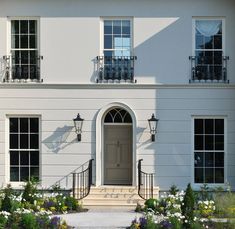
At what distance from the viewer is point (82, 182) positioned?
18.2 meters

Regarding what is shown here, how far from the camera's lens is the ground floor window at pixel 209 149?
60.8 ft

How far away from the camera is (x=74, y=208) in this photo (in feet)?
54.2

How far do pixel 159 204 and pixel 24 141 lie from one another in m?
5.43

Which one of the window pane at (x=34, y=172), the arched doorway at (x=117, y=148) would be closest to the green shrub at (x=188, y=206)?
the arched doorway at (x=117, y=148)

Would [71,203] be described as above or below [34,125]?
below

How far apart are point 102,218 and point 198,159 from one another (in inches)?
185

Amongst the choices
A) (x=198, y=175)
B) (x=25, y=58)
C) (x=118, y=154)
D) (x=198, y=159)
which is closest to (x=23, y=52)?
(x=25, y=58)

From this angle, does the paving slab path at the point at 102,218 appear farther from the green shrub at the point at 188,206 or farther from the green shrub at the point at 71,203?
the green shrub at the point at 188,206

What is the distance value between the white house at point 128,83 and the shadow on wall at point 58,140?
3 cm

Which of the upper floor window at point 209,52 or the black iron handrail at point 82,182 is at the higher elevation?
the upper floor window at point 209,52

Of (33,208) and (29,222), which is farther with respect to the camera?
(33,208)

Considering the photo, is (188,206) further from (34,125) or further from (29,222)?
(34,125)

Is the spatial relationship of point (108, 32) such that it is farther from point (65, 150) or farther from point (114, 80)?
point (65, 150)

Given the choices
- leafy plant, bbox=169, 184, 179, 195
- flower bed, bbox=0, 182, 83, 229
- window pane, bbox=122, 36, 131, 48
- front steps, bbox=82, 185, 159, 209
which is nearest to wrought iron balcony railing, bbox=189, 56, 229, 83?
window pane, bbox=122, 36, 131, 48
